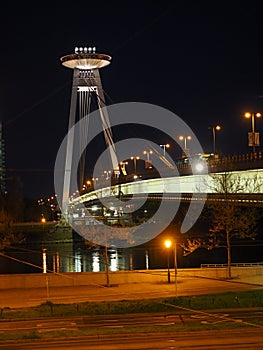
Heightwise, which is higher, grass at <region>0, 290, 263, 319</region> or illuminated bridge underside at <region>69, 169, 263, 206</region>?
illuminated bridge underside at <region>69, 169, 263, 206</region>

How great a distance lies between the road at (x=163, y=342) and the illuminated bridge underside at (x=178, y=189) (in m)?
15.2

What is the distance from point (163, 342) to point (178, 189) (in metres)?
32.0

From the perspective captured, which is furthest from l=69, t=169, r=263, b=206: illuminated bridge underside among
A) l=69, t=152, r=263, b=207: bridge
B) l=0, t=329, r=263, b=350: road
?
l=0, t=329, r=263, b=350: road

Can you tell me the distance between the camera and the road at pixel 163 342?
33.6 feet

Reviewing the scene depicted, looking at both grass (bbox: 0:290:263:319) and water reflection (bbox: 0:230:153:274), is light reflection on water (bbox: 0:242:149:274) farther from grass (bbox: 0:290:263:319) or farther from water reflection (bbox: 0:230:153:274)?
grass (bbox: 0:290:263:319)

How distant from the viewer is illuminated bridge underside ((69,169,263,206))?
Answer: 30333 millimetres

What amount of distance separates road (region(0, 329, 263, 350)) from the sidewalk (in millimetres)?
5585

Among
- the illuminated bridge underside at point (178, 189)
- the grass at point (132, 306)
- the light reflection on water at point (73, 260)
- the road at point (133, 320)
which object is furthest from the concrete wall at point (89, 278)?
the light reflection on water at point (73, 260)

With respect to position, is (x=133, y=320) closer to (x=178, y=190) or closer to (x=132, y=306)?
(x=132, y=306)

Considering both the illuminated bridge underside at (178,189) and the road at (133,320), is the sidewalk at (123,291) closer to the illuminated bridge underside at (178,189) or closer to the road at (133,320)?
the road at (133,320)

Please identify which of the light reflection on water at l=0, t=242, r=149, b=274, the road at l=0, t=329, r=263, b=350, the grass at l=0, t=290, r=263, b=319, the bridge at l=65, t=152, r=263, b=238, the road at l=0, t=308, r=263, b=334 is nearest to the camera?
the road at l=0, t=329, r=263, b=350

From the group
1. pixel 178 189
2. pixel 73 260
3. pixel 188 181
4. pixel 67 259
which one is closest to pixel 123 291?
pixel 73 260

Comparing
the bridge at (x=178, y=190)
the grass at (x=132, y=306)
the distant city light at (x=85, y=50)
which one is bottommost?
the grass at (x=132, y=306)

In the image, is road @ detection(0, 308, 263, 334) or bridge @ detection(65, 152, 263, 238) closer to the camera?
road @ detection(0, 308, 263, 334)
